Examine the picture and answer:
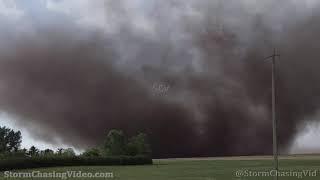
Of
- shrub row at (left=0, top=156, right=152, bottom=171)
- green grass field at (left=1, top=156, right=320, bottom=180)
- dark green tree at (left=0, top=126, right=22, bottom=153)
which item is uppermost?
dark green tree at (left=0, top=126, right=22, bottom=153)

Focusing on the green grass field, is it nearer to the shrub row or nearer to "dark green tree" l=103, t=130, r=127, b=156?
the shrub row

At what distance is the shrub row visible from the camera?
7456 cm

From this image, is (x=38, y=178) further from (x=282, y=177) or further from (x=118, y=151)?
(x=118, y=151)

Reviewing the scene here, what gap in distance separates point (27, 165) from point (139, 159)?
2555 centimetres

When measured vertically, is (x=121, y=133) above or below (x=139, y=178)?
above

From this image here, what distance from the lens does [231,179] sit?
55.5 m

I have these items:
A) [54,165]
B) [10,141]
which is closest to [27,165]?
[54,165]

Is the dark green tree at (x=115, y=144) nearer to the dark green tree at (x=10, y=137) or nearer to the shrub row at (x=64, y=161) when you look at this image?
the shrub row at (x=64, y=161)

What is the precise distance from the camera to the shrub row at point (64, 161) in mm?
74562

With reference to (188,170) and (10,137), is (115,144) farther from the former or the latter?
(10,137)

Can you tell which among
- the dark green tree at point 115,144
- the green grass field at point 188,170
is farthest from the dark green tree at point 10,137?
the green grass field at point 188,170

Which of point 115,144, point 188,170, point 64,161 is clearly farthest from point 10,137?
point 188,170

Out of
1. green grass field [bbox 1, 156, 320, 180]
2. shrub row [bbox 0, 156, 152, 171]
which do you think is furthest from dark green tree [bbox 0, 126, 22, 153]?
green grass field [bbox 1, 156, 320, 180]

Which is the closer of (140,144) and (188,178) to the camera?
(188,178)
